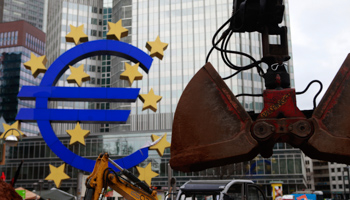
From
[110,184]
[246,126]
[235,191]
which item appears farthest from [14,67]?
[246,126]

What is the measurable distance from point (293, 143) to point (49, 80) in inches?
824

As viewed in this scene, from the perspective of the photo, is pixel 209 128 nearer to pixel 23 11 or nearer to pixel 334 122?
pixel 334 122

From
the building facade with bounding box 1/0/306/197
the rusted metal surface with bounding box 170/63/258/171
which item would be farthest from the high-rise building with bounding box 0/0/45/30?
the rusted metal surface with bounding box 170/63/258/171

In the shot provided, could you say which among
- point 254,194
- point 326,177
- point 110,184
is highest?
point 110,184

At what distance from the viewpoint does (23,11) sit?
176m

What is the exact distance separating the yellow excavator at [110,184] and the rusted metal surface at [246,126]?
8097 millimetres

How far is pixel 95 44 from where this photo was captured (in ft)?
75.1

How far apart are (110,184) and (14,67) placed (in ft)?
435

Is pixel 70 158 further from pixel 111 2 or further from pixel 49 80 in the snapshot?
pixel 111 2

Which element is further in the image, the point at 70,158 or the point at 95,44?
the point at 95,44

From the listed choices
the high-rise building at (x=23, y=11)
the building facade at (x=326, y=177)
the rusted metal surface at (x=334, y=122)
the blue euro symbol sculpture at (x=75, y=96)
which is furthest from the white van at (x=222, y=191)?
the high-rise building at (x=23, y=11)

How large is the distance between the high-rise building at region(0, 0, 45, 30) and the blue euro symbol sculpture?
517 feet

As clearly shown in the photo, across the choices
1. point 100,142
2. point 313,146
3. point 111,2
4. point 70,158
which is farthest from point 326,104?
point 111,2

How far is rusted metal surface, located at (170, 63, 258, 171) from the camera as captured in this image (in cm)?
304
